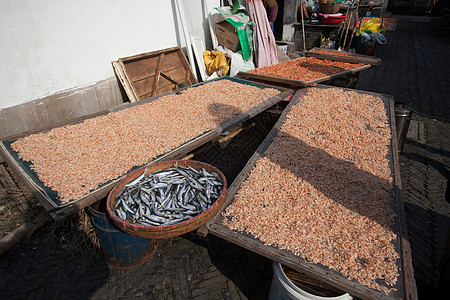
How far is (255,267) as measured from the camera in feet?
11.6

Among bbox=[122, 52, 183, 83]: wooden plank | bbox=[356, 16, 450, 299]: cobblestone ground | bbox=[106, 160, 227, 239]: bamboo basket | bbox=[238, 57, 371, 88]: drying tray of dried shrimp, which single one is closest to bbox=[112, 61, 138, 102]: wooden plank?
bbox=[122, 52, 183, 83]: wooden plank

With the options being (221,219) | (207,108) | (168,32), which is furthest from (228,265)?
(168,32)

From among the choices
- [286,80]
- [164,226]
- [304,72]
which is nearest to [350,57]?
[304,72]

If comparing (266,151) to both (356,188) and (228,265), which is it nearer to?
(356,188)

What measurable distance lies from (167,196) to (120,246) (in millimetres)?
930

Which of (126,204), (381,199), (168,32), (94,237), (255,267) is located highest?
(168,32)

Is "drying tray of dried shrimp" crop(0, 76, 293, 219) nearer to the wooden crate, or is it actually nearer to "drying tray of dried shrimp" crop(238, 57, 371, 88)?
"drying tray of dried shrimp" crop(238, 57, 371, 88)

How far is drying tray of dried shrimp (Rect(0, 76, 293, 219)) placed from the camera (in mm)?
3213

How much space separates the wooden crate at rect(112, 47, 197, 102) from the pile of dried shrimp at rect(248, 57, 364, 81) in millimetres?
2104

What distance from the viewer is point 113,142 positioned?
420cm

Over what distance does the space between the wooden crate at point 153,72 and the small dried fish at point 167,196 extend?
12.4 feet

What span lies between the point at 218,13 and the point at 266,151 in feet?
22.9

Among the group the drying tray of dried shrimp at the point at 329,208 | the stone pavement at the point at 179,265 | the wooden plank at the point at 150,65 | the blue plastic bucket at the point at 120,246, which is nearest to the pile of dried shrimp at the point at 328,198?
the drying tray of dried shrimp at the point at 329,208

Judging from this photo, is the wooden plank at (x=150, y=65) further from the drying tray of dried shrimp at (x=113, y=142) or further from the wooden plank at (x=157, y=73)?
the drying tray of dried shrimp at (x=113, y=142)
